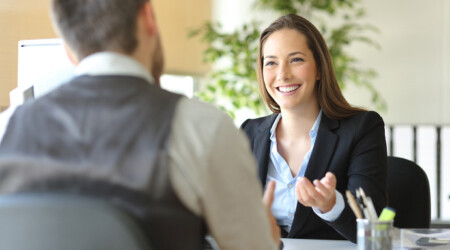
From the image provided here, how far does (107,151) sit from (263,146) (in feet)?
4.54

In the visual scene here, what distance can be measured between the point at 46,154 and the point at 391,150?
14.0 feet

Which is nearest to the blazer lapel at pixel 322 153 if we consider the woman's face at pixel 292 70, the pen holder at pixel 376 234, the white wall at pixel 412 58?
the woman's face at pixel 292 70

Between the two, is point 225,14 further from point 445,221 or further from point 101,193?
point 101,193

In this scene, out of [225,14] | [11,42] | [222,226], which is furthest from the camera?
[225,14]

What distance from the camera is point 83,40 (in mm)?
1096

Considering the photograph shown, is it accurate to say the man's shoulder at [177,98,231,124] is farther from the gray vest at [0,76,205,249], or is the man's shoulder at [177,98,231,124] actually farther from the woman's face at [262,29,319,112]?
the woman's face at [262,29,319,112]

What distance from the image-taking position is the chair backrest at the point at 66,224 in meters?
0.87

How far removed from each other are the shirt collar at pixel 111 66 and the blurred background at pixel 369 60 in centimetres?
361

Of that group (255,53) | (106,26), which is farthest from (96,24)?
(255,53)

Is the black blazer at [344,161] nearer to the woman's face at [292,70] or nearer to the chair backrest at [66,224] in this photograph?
the woman's face at [292,70]

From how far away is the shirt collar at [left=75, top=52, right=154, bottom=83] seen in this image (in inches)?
41.4

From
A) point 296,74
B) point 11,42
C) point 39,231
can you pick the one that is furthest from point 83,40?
point 11,42

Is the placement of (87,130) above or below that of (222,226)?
above

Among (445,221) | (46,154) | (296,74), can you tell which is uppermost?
(296,74)
